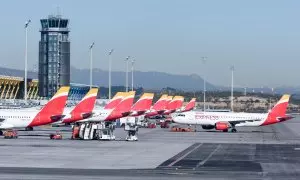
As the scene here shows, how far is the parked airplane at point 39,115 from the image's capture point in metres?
90.9

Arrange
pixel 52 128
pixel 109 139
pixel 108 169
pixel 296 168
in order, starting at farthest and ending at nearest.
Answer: pixel 52 128
pixel 109 139
pixel 296 168
pixel 108 169

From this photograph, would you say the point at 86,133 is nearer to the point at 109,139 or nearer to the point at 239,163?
the point at 109,139

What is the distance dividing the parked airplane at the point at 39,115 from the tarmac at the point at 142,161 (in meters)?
6.49

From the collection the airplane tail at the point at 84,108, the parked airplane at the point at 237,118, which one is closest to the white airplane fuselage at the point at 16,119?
the airplane tail at the point at 84,108

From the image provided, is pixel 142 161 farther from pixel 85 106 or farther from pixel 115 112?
pixel 115 112

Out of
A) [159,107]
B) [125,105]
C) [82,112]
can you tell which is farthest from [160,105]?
[82,112]

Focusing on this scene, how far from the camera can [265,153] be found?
7275cm

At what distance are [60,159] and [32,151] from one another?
876 centimetres

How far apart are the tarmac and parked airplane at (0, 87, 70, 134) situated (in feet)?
21.3

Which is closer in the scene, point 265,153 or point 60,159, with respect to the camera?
point 60,159

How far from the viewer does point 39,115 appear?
9144 cm

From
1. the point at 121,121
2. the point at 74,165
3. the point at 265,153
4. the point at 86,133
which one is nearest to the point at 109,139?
the point at 86,133

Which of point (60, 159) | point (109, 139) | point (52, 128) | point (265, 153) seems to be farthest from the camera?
point (52, 128)

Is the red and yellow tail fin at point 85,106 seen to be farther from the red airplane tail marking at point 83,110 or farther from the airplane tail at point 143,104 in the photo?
the airplane tail at point 143,104
